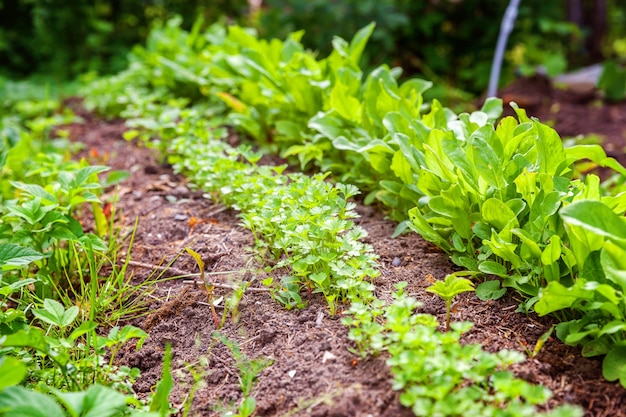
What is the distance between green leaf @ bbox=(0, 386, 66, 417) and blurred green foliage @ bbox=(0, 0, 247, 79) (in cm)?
481

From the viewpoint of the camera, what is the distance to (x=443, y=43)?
656 centimetres

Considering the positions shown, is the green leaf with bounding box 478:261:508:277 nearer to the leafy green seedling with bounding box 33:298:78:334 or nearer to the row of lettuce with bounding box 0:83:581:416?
the row of lettuce with bounding box 0:83:581:416

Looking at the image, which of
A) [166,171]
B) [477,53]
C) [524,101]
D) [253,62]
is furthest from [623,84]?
[166,171]

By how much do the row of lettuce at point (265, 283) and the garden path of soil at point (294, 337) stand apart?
0.06 metres

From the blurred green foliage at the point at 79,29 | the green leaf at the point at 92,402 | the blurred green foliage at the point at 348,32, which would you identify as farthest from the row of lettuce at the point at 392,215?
A: the blurred green foliage at the point at 79,29

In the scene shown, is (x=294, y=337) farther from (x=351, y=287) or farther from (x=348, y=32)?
(x=348, y=32)

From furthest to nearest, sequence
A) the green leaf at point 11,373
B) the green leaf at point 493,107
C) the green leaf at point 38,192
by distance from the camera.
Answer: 1. the green leaf at point 493,107
2. the green leaf at point 38,192
3. the green leaf at point 11,373

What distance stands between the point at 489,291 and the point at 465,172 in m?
0.39

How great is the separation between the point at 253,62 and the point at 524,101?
2719 millimetres

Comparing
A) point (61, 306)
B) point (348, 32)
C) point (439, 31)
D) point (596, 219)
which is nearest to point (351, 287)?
point (596, 219)

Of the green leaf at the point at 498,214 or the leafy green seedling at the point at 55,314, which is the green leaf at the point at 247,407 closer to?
the leafy green seedling at the point at 55,314

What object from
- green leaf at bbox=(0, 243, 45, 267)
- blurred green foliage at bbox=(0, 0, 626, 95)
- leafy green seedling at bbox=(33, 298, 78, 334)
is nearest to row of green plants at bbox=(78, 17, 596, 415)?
leafy green seedling at bbox=(33, 298, 78, 334)

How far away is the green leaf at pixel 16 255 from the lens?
70.4 inches

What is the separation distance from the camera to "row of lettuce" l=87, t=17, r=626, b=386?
160cm
